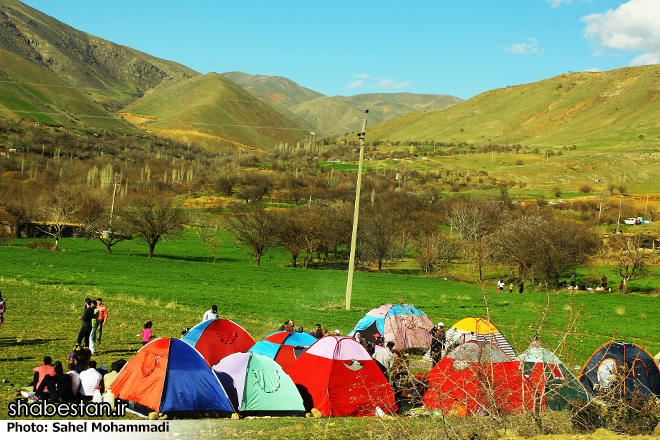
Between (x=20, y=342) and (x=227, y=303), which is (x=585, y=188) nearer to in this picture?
(x=227, y=303)

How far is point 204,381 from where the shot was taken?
38.0ft

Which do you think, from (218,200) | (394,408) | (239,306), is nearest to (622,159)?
(218,200)

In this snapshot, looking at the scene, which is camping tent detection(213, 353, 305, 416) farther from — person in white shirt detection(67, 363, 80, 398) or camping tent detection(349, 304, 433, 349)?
camping tent detection(349, 304, 433, 349)

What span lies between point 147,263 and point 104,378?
43889mm

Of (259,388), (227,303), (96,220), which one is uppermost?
(96,220)

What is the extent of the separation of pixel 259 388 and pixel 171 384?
2042mm

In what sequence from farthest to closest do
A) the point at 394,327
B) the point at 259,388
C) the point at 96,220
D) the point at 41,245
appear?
the point at 96,220, the point at 41,245, the point at 394,327, the point at 259,388

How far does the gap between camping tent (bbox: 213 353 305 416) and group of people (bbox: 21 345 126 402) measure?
8.65 feet

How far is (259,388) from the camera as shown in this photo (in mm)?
12133

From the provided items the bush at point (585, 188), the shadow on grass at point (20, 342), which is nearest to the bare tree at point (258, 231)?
the shadow on grass at point (20, 342)

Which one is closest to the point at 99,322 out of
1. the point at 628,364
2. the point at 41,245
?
the point at 628,364

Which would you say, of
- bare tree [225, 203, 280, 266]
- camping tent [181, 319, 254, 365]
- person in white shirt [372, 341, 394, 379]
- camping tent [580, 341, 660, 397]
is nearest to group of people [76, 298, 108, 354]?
camping tent [181, 319, 254, 365]

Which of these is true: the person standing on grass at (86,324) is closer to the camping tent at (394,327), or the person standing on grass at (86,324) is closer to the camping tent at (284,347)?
the camping tent at (284,347)

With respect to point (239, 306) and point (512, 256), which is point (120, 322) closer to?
point (239, 306)
